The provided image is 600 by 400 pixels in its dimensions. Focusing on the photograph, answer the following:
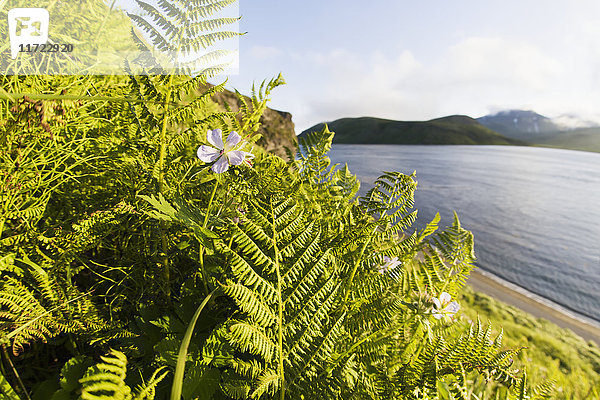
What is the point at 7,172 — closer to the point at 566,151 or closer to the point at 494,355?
the point at 494,355

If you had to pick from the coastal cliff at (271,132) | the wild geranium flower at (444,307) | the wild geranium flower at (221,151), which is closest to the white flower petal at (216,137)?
the wild geranium flower at (221,151)

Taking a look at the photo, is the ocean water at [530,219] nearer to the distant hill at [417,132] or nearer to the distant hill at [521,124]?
the distant hill at [417,132]

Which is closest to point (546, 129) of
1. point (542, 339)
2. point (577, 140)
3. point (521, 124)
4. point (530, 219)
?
point (521, 124)

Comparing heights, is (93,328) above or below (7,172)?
below

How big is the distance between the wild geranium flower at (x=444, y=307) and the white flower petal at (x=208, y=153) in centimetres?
59

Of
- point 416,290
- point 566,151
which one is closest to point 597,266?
point 416,290

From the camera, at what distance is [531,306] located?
563 inches

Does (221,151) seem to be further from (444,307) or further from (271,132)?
(271,132)

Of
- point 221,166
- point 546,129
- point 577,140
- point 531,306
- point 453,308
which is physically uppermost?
point 546,129

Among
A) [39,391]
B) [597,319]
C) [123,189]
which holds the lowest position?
[597,319]

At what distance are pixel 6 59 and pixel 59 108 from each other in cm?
43

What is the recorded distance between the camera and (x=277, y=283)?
0.53 meters

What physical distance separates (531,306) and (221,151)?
18128mm

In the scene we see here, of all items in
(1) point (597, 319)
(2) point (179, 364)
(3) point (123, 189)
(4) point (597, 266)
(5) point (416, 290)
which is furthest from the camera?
(4) point (597, 266)
